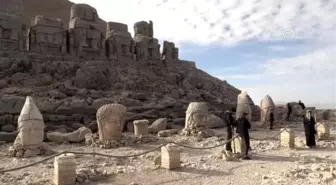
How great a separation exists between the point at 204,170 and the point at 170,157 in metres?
0.90

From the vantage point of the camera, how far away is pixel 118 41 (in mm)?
25641

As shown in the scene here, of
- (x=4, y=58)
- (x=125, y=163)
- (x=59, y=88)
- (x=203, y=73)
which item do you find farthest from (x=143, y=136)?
(x=203, y=73)

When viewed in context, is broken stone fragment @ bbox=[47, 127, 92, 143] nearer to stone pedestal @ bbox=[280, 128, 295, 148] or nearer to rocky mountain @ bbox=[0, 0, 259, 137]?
rocky mountain @ bbox=[0, 0, 259, 137]

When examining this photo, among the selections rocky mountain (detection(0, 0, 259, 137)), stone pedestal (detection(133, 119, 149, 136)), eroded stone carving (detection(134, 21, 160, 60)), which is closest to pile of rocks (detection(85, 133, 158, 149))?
stone pedestal (detection(133, 119, 149, 136))

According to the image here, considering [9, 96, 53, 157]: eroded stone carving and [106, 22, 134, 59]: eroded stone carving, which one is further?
[106, 22, 134, 59]: eroded stone carving

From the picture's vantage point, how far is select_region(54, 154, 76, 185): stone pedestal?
659 centimetres

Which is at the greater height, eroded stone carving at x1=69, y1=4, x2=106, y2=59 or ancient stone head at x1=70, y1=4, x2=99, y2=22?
ancient stone head at x1=70, y1=4, x2=99, y2=22

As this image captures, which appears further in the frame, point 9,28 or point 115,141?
point 9,28

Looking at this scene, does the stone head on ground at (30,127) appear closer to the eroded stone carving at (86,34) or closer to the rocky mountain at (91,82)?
the rocky mountain at (91,82)

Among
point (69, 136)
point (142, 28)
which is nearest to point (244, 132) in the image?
point (69, 136)

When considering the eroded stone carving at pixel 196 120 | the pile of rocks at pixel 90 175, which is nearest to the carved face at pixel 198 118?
the eroded stone carving at pixel 196 120

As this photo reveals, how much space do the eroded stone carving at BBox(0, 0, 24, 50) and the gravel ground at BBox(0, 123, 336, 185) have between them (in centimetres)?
1328

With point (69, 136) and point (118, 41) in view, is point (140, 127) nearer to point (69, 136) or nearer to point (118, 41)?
point (69, 136)

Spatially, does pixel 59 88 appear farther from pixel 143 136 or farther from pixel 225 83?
pixel 225 83
